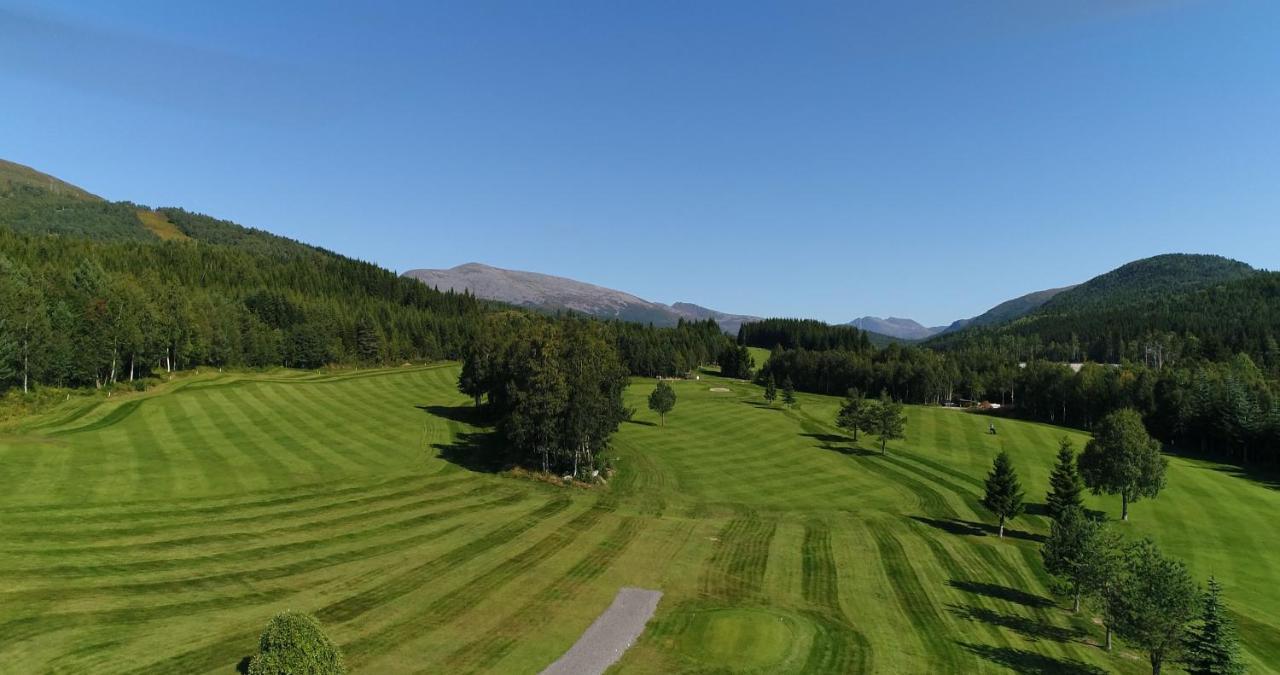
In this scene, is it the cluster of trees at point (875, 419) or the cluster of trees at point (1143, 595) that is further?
the cluster of trees at point (875, 419)

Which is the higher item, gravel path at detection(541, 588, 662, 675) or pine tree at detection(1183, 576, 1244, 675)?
pine tree at detection(1183, 576, 1244, 675)

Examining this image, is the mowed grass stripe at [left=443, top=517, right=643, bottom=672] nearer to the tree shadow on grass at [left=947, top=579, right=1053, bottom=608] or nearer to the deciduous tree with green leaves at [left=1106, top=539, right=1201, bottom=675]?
the tree shadow on grass at [left=947, top=579, right=1053, bottom=608]

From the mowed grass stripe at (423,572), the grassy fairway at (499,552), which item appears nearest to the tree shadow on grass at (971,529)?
the grassy fairway at (499,552)

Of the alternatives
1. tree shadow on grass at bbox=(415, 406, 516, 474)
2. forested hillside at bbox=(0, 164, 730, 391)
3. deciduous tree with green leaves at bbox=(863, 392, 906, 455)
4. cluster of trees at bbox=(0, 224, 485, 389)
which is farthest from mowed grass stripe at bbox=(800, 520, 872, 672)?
cluster of trees at bbox=(0, 224, 485, 389)

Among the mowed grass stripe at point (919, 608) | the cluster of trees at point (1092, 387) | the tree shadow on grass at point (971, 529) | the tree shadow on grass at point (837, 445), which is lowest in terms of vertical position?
the mowed grass stripe at point (919, 608)

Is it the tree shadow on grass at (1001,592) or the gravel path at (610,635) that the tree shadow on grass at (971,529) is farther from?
the gravel path at (610,635)

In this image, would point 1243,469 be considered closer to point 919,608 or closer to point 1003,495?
point 1003,495

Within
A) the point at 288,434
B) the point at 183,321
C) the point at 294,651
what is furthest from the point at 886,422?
the point at 183,321
